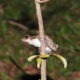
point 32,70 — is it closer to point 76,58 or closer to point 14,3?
point 76,58

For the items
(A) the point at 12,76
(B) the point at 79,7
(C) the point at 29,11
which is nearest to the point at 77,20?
(B) the point at 79,7

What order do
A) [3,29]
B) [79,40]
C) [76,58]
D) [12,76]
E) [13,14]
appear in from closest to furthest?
[12,76]
[76,58]
[79,40]
[3,29]
[13,14]

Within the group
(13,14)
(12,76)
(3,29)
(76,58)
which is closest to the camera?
(12,76)

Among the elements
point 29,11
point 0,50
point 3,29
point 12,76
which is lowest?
point 12,76

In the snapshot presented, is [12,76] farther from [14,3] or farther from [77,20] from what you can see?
[14,3]

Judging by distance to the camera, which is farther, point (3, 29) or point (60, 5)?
point (60, 5)

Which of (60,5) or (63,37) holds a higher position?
(60,5)
